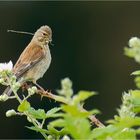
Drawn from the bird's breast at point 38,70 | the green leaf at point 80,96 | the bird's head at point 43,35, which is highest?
the bird's head at point 43,35

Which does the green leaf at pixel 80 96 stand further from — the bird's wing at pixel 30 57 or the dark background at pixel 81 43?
the dark background at pixel 81 43

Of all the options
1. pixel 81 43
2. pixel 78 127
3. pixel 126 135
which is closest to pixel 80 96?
pixel 78 127

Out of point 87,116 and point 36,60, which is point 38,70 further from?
point 87,116

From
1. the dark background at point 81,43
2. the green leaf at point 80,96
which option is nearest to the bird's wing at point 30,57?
the green leaf at point 80,96

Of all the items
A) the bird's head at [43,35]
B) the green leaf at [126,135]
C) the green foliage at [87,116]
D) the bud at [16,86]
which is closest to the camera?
the green foliage at [87,116]

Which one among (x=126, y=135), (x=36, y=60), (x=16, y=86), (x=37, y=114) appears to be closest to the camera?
(x=126, y=135)

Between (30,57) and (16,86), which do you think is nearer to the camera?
(16,86)
